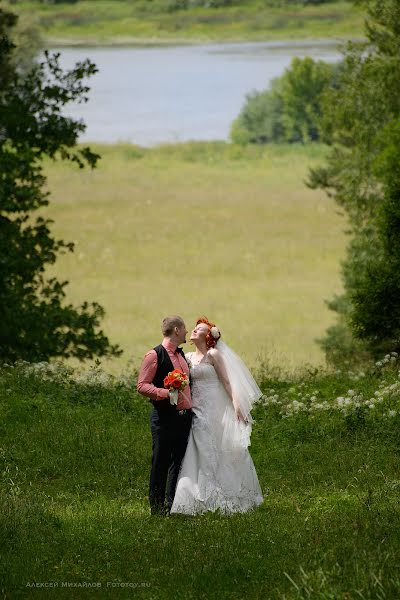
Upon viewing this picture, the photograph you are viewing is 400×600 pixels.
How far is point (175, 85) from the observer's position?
120 m

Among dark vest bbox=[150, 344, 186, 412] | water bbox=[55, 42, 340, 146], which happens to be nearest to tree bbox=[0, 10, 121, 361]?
dark vest bbox=[150, 344, 186, 412]

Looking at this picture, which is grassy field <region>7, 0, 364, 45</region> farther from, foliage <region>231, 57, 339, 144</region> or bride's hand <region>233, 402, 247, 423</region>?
bride's hand <region>233, 402, 247, 423</region>

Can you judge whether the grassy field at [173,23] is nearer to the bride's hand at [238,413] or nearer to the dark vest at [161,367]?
the bride's hand at [238,413]

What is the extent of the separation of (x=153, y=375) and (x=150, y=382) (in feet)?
0.29

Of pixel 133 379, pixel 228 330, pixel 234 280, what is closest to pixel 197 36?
pixel 234 280

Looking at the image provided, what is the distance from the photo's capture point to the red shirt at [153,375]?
13.1m

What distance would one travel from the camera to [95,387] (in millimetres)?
20875

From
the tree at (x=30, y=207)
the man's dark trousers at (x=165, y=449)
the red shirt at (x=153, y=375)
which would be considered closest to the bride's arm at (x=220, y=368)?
the red shirt at (x=153, y=375)

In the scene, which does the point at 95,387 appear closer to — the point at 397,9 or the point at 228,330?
the point at 397,9

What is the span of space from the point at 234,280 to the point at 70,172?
33.9 meters

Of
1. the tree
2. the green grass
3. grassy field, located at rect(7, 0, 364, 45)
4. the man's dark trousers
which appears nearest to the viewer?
the green grass

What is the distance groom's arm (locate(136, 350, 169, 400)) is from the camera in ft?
42.9

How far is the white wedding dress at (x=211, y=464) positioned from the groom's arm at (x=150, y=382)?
701 millimetres

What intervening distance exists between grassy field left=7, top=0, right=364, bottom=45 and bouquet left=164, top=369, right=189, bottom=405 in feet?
364
